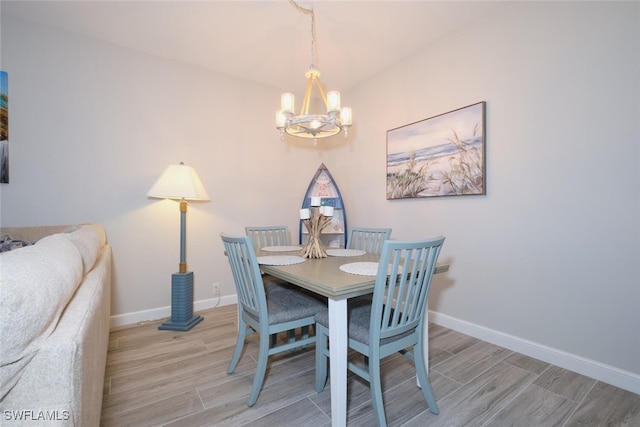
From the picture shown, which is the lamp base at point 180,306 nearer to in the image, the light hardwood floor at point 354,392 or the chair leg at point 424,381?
the light hardwood floor at point 354,392

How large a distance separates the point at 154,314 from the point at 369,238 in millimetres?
2170

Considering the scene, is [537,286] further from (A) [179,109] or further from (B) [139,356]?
(A) [179,109]

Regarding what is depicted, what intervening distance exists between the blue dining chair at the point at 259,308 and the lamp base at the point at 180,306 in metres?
0.94

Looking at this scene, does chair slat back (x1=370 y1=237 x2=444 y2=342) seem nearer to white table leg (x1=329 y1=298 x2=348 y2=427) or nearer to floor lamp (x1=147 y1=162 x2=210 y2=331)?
white table leg (x1=329 y1=298 x2=348 y2=427)

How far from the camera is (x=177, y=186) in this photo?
2311mm

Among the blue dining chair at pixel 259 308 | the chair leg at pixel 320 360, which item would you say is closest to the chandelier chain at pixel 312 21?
the blue dining chair at pixel 259 308

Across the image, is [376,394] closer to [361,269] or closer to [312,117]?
[361,269]

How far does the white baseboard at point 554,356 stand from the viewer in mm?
1525

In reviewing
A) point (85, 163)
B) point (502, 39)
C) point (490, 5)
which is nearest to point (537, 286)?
point (502, 39)

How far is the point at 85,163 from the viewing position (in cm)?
235

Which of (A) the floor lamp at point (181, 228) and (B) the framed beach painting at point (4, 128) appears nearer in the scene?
(B) the framed beach painting at point (4, 128)

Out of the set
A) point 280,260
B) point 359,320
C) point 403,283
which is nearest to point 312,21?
point 280,260

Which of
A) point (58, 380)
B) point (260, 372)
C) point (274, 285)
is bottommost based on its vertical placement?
point (260, 372)

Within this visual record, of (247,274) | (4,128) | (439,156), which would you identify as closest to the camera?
(247,274)
